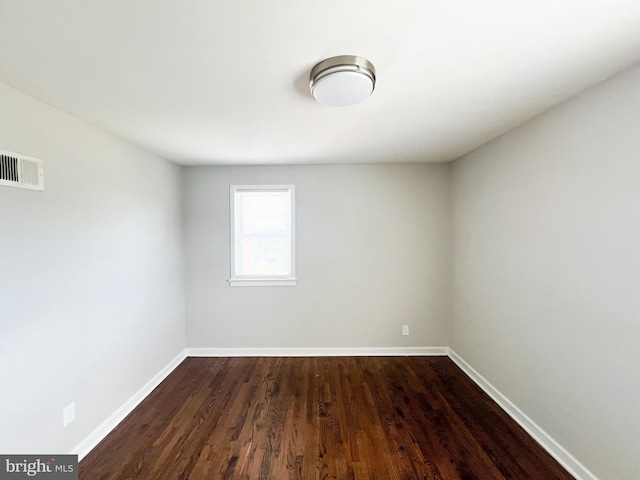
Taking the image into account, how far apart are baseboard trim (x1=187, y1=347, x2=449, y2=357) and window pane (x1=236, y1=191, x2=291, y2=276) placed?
972 millimetres

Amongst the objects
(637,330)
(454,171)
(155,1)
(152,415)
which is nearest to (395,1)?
(155,1)

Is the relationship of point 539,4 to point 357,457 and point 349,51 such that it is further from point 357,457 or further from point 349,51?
point 357,457

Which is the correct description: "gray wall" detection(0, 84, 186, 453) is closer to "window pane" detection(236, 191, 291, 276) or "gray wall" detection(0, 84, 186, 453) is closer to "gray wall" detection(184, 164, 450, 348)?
"gray wall" detection(184, 164, 450, 348)

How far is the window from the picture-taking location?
11.6 feet

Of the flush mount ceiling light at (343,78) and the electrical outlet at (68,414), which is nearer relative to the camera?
the flush mount ceiling light at (343,78)

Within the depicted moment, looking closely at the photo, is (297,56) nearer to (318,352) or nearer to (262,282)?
(262,282)

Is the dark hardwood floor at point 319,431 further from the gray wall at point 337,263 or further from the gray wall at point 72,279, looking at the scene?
the gray wall at point 337,263

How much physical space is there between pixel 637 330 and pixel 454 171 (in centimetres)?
234

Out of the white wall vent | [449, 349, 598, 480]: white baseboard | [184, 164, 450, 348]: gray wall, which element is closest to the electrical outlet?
the white wall vent

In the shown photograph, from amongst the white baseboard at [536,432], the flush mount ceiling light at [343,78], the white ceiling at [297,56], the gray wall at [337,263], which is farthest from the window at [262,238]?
the white baseboard at [536,432]

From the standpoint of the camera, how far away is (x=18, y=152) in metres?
1.57

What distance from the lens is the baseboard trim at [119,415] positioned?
1960 millimetres

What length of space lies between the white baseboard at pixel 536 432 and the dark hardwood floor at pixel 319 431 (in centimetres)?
5

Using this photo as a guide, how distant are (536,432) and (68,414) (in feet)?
10.7
